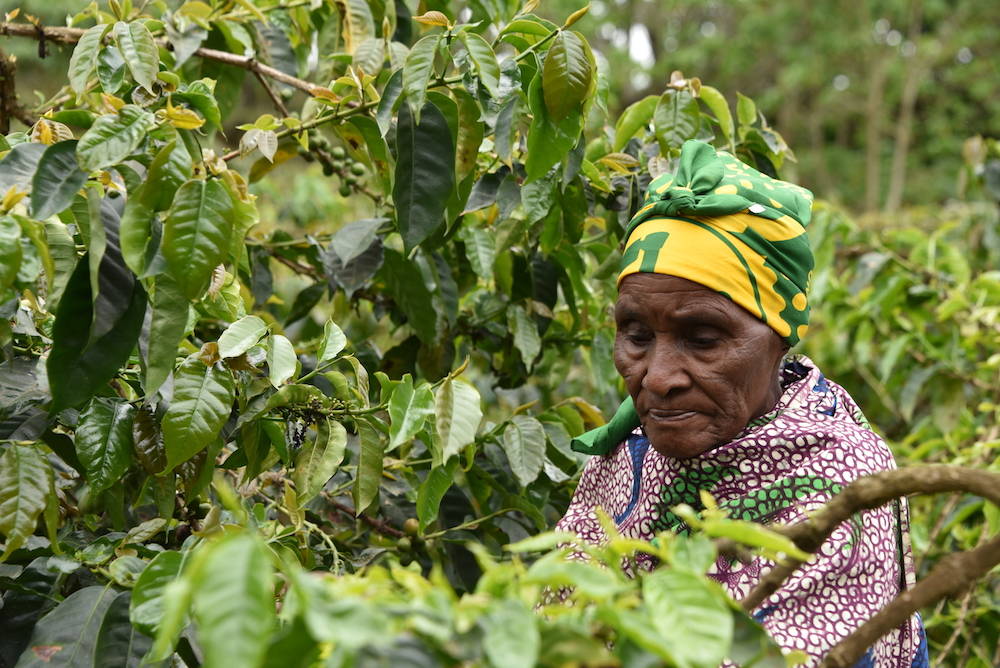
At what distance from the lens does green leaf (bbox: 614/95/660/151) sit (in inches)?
85.7

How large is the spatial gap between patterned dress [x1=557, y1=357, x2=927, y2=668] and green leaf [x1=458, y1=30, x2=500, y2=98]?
63cm

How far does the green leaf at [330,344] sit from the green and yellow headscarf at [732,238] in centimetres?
42

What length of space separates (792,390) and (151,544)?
3.32 ft

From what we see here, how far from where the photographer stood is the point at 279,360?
1.50m

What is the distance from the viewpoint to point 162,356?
1.39 meters

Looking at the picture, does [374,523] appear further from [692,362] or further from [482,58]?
[482,58]

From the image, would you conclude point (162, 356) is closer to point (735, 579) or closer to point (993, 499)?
point (735, 579)

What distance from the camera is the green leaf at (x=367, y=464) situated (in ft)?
5.28

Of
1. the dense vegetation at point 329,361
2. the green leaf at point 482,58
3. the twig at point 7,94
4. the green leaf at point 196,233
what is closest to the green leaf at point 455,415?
the dense vegetation at point 329,361

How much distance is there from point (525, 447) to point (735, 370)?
1.63 ft

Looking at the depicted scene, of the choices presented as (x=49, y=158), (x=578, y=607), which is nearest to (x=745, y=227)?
(x=578, y=607)

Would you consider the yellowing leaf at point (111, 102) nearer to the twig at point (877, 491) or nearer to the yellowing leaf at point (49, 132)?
the yellowing leaf at point (49, 132)

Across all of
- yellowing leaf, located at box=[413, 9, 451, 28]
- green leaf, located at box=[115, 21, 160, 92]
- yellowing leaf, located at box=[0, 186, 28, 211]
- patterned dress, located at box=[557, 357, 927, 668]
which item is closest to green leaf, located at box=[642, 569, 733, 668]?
patterned dress, located at box=[557, 357, 927, 668]

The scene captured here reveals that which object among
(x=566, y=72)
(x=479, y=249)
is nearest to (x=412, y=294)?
(x=479, y=249)
